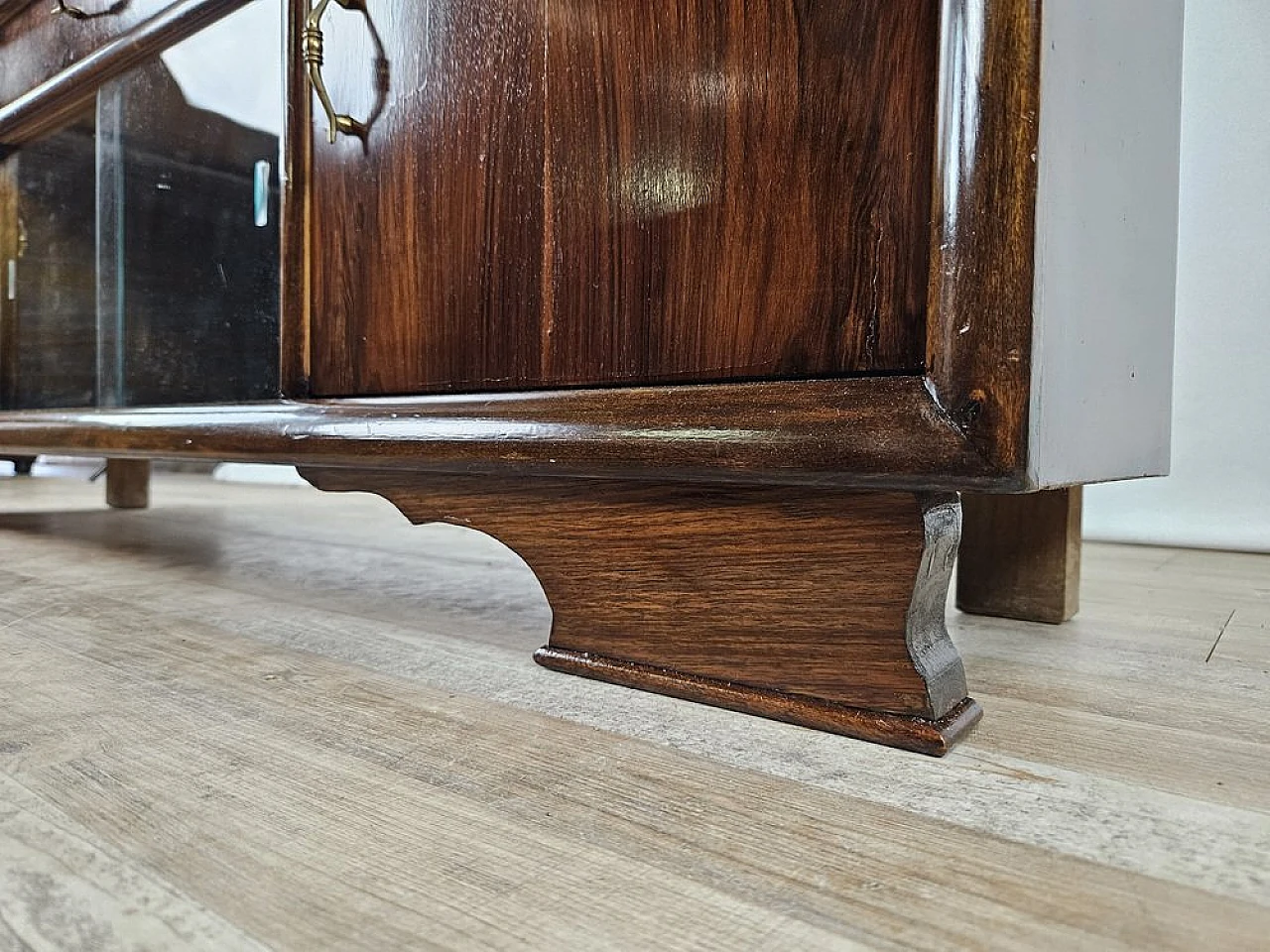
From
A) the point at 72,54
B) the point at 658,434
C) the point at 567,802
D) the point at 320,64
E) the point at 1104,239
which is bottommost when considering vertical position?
the point at 567,802

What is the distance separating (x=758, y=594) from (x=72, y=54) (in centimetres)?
98

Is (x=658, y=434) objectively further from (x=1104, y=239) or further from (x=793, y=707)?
(x=1104, y=239)

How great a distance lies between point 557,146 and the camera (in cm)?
53

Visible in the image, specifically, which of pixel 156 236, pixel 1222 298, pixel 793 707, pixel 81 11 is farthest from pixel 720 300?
pixel 1222 298

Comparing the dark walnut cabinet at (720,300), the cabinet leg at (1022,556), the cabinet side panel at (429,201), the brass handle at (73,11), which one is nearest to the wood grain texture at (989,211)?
the dark walnut cabinet at (720,300)

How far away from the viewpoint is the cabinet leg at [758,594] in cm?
43

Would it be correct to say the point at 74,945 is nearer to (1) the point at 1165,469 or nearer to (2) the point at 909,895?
(2) the point at 909,895

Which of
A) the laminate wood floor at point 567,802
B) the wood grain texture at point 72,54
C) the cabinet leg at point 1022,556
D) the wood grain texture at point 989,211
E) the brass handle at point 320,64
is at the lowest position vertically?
the laminate wood floor at point 567,802

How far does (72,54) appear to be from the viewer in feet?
3.17

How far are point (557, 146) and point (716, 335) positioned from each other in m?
0.16

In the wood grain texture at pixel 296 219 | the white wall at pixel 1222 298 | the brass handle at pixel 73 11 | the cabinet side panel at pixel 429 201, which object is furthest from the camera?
the white wall at pixel 1222 298

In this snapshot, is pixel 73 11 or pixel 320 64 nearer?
pixel 320 64

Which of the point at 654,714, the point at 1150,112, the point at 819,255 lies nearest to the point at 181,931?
the point at 654,714

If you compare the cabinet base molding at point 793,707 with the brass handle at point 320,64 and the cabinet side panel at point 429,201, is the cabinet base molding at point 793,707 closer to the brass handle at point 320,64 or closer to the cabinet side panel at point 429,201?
the cabinet side panel at point 429,201
